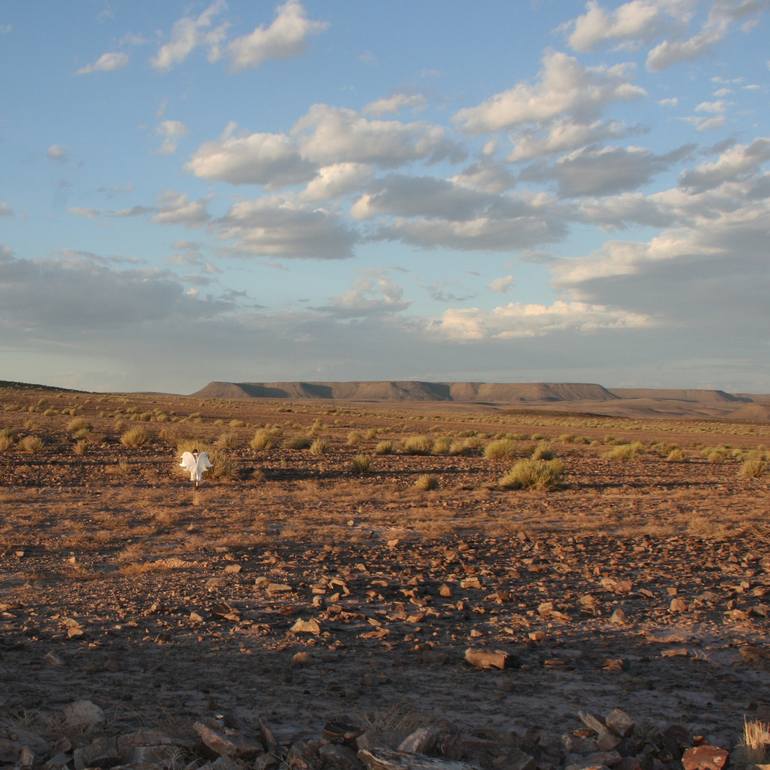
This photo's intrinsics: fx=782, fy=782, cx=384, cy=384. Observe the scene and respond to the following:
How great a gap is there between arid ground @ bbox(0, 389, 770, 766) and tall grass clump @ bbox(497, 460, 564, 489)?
1.73 m

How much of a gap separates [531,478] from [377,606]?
40.4 ft

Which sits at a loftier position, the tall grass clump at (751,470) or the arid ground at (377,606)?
the arid ground at (377,606)

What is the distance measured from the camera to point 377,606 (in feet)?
26.3

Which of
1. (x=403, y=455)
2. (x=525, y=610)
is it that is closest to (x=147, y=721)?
(x=525, y=610)

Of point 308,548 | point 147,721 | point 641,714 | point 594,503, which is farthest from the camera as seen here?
point 594,503

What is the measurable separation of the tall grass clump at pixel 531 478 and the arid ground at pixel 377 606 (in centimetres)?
173

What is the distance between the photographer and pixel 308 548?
1130 centimetres

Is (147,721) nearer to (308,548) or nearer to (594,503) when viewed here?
(308,548)

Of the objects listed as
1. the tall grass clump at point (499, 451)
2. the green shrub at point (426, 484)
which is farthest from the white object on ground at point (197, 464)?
the tall grass clump at point (499, 451)

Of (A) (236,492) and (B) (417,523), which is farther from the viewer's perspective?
(A) (236,492)

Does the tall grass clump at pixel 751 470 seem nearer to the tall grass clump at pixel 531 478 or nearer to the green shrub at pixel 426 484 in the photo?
the tall grass clump at pixel 531 478

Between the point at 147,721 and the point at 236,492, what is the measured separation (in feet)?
42.6

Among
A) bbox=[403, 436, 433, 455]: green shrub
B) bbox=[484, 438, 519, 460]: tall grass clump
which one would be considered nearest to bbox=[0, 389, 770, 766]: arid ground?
bbox=[484, 438, 519, 460]: tall grass clump

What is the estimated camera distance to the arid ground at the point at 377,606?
5383mm
